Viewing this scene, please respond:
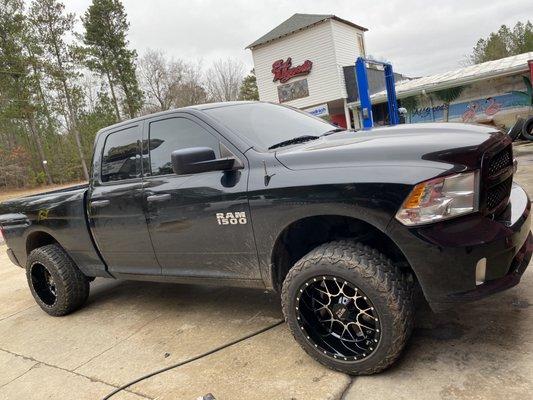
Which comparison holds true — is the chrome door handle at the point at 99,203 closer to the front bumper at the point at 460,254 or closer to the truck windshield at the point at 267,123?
the truck windshield at the point at 267,123

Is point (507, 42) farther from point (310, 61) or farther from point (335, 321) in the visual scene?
point (335, 321)

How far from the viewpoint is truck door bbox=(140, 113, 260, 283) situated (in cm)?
299

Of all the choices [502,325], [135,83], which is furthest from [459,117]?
[135,83]

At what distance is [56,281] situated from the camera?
4426 millimetres

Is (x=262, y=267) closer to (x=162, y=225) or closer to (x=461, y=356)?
(x=162, y=225)

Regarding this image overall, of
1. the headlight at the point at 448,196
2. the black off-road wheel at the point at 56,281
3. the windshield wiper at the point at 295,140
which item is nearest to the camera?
the headlight at the point at 448,196

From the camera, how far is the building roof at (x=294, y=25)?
25.5 meters

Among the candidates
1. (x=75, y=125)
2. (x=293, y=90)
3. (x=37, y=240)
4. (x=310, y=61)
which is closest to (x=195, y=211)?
(x=37, y=240)

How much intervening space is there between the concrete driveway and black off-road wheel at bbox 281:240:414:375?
15cm

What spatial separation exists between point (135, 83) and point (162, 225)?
37.9m

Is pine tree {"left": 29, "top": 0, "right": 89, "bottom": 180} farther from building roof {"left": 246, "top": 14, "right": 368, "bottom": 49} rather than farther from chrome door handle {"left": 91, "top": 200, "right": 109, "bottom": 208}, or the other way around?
chrome door handle {"left": 91, "top": 200, "right": 109, "bottom": 208}

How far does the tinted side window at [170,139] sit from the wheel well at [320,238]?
905 millimetres

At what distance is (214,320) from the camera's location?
12.6 feet

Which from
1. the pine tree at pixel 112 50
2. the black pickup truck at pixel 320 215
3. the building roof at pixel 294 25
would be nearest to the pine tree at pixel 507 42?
the building roof at pixel 294 25
